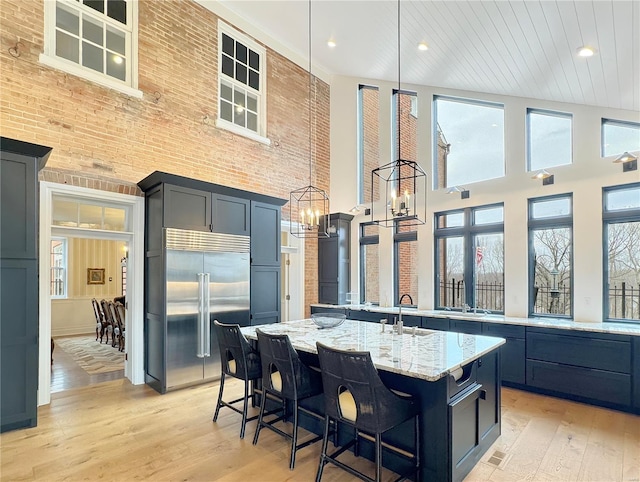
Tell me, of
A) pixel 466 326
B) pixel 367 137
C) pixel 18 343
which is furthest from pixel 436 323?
pixel 18 343

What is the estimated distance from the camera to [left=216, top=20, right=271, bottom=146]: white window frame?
18.6 ft

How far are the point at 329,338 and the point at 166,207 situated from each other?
263cm

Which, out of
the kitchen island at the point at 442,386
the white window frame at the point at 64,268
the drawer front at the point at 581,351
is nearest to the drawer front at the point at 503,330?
the drawer front at the point at 581,351

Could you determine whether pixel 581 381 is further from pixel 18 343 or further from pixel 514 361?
pixel 18 343

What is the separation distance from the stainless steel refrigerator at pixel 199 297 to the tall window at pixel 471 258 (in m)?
3.29

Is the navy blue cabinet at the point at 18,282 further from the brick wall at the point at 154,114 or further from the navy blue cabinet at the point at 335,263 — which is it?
the navy blue cabinet at the point at 335,263

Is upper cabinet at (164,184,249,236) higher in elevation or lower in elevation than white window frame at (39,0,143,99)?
lower

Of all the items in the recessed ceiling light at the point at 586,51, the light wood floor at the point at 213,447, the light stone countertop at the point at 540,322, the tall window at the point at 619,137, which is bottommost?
the light wood floor at the point at 213,447

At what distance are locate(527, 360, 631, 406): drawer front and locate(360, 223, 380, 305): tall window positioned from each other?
9.77ft

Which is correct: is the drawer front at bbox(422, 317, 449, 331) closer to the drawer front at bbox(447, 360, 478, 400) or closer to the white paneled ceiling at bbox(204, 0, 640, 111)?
the drawer front at bbox(447, 360, 478, 400)

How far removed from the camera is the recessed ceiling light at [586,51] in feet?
10.6

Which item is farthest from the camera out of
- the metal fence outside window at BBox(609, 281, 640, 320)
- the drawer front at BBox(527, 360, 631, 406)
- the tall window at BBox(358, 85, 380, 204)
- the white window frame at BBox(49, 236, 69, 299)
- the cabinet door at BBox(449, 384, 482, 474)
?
the white window frame at BBox(49, 236, 69, 299)

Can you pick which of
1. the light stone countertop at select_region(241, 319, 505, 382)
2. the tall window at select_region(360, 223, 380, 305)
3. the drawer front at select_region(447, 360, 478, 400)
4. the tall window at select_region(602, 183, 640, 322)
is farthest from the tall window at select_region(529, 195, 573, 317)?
the drawer front at select_region(447, 360, 478, 400)

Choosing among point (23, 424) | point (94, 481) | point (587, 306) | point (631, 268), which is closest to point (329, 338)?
point (94, 481)
